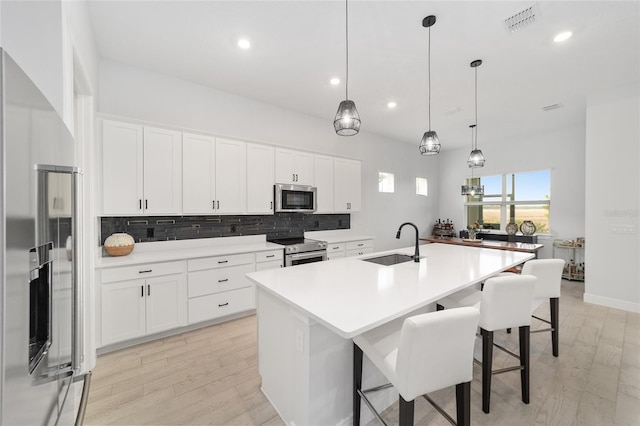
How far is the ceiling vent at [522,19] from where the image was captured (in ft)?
7.10

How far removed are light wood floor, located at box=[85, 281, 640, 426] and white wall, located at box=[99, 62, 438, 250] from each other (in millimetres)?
2457

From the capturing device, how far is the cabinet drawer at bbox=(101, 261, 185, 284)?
2.43 meters

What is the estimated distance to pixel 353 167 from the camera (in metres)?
4.84

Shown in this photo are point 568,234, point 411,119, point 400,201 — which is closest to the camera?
point 411,119

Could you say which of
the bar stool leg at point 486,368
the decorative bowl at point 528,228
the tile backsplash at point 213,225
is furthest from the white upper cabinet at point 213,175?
the decorative bowl at point 528,228

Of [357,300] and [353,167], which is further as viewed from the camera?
[353,167]

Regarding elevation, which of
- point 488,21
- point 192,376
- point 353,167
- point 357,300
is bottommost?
point 192,376

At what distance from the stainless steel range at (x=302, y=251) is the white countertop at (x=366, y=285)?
1310 mm

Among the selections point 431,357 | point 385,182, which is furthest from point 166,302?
point 385,182

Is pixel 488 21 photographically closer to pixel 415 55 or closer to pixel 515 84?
pixel 415 55

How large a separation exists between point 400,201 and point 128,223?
529 cm

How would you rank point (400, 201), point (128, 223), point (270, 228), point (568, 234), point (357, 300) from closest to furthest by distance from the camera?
point (357, 300) < point (128, 223) < point (270, 228) < point (568, 234) < point (400, 201)

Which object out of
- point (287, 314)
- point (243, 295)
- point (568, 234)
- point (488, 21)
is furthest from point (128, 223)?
point (568, 234)

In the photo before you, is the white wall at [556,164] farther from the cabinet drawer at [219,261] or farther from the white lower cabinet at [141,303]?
the white lower cabinet at [141,303]
